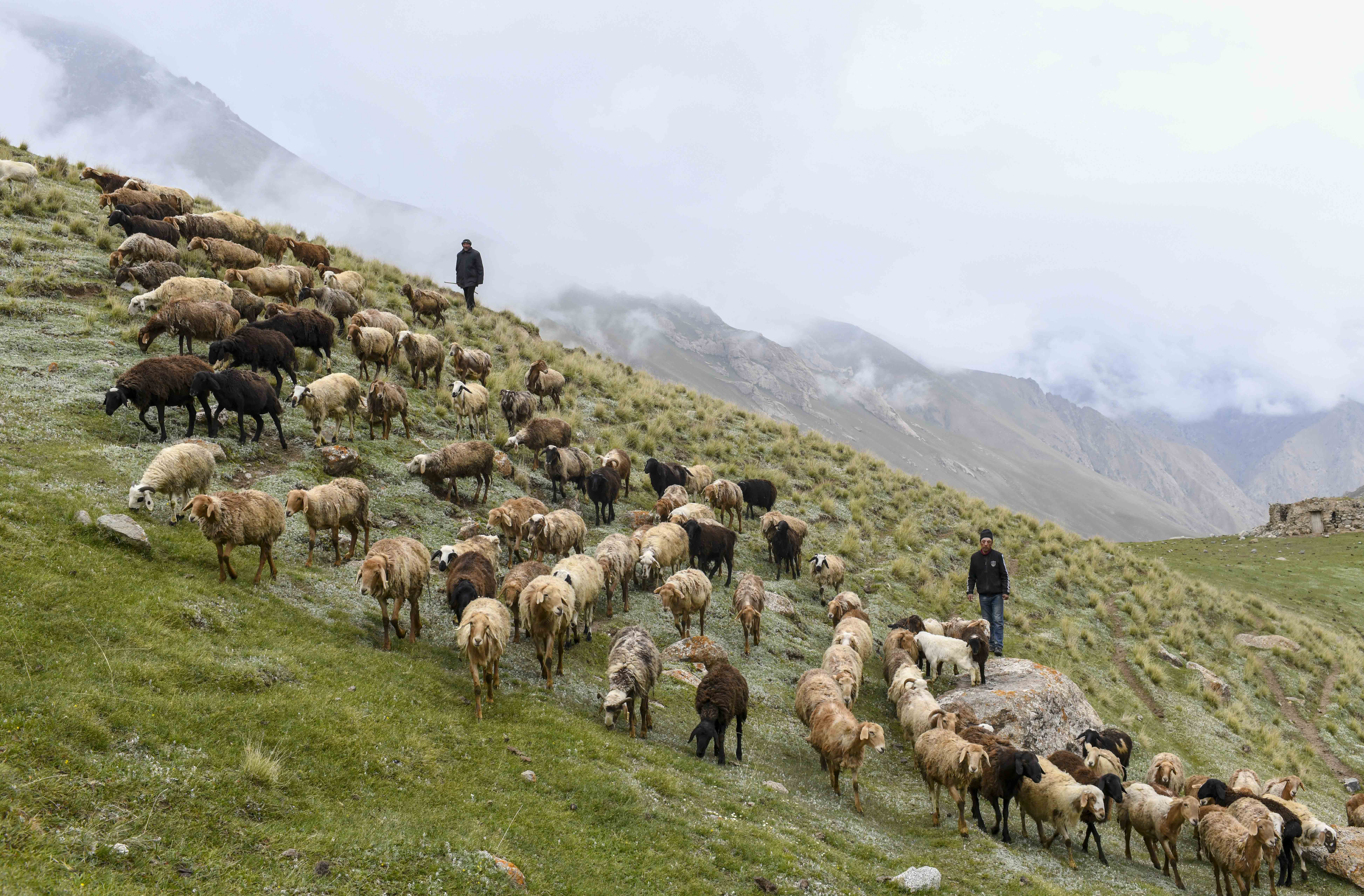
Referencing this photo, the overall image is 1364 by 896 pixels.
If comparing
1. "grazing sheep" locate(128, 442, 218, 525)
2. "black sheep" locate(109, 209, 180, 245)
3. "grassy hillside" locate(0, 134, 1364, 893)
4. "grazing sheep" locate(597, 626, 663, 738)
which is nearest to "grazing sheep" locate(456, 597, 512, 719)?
"grassy hillside" locate(0, 134, 1364, 893)

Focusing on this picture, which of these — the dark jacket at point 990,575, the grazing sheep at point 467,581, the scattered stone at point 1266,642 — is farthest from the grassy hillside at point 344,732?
the scattered stone at point 1266,642

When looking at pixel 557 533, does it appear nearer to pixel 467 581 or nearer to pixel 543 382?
pixel 467 581

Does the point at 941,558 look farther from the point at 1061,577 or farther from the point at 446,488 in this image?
the point at 446,488

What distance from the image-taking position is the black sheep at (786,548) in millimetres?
20531

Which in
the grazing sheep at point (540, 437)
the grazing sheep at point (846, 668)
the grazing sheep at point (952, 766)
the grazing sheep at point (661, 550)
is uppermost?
the grazing sheep at point (540, 437)

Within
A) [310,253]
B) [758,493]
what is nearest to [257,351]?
[310,253]

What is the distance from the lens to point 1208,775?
15125 millimetres

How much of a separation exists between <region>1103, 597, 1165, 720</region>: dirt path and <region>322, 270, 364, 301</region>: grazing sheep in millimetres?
29534

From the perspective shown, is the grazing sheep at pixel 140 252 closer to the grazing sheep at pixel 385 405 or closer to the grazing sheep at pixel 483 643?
the grazing sheep at pixel 385 405

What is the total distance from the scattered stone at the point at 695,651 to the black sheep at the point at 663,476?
8.91 meters

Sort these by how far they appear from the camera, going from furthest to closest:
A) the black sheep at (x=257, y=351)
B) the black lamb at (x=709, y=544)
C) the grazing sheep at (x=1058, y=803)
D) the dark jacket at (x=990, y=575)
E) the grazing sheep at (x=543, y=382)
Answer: the grazing sheep at (x=543, y=382) → the black lamb at (x=709, y=544) → the dark jacket at (x=990, y=575) → the black sheep at (x=257, y=351) → the grazing sheep at (x=1058, y=803)

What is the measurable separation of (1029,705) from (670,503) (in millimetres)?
10778

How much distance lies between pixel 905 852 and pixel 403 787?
6.65m

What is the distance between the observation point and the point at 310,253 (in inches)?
1097
